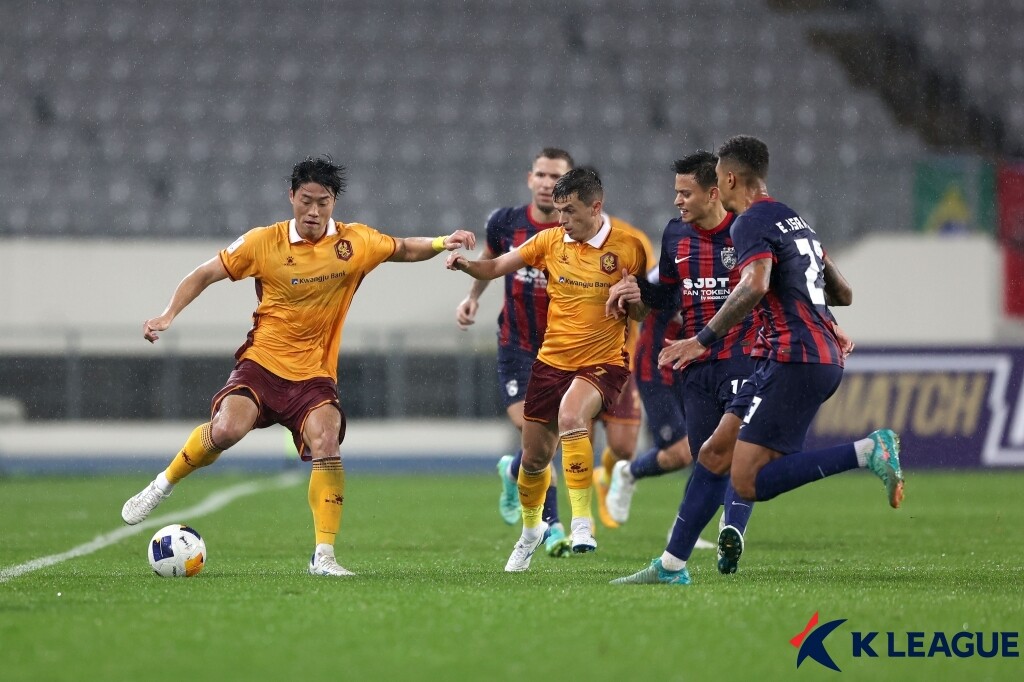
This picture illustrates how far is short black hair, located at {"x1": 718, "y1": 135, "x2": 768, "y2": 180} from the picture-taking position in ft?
21.7

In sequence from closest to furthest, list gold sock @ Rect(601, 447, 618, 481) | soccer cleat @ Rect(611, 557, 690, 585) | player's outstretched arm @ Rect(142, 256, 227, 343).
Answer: soccer cleat @ Rect(611, 557, 690, 585)
player's outstretched arm @ Rect(142, 256, 227, 343)
gold sock @ Rect(601, 447, 618, 481)

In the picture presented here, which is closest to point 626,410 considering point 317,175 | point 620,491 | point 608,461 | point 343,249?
point 620,491

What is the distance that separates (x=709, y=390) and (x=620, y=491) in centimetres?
279

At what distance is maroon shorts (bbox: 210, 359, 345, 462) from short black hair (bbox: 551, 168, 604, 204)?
1536mm

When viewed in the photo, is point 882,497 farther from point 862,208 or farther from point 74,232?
point 74,232

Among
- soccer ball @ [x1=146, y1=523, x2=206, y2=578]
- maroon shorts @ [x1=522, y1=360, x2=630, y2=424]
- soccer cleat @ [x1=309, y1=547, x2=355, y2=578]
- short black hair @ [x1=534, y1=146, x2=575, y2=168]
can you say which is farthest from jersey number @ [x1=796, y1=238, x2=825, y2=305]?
soccer ball @ [x1=146, y1=523, x2=206, y2=578]

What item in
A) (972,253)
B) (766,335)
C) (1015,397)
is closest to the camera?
(766,335)

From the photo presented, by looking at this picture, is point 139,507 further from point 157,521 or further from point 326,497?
point 157,521

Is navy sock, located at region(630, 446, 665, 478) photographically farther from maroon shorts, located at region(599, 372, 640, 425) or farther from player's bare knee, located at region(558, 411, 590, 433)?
player's bare knee, located at region(558, 411, 590, 433)

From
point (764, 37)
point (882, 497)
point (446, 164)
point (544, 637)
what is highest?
point (764, 37)

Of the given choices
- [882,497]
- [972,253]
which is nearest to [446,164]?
[972,253]

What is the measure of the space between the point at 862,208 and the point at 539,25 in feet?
20.6

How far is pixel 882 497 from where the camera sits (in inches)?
546

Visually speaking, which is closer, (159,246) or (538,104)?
(159,246)
